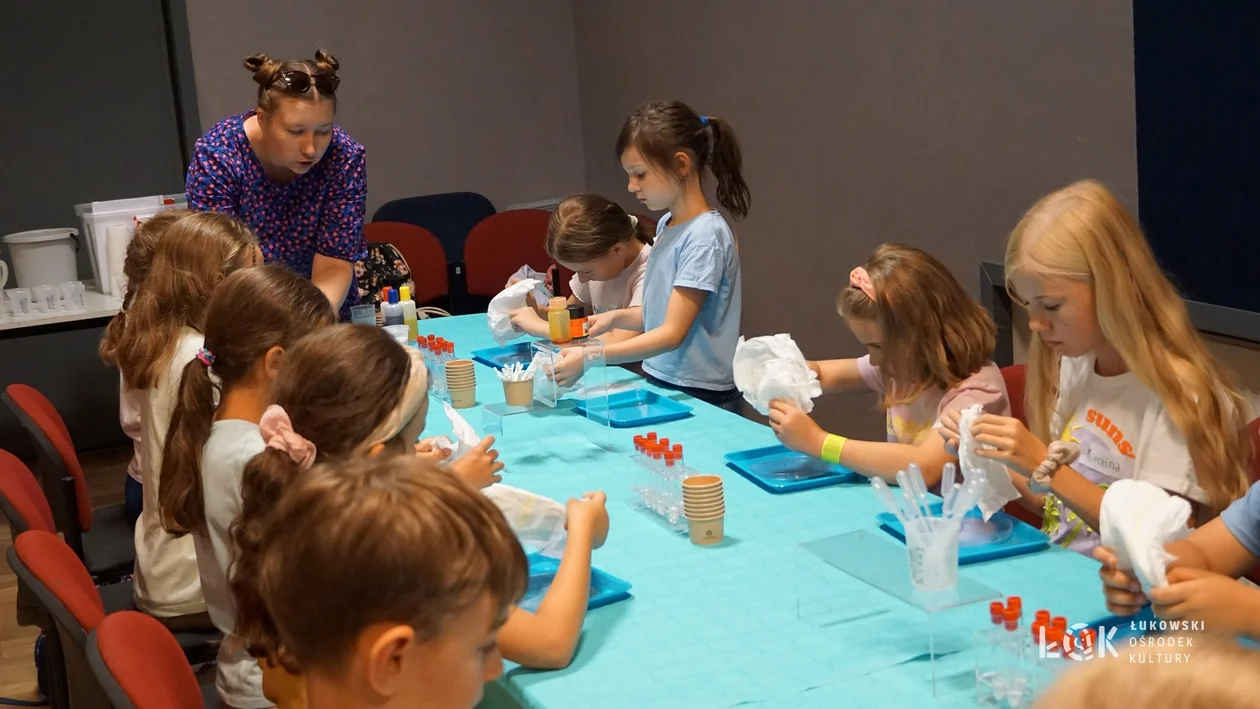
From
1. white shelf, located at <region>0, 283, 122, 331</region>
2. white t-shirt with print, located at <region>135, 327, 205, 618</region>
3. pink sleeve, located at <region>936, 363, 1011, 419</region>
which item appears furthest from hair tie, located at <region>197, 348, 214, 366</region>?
white shelf, located at <region>0, 283, 122, 331</region>

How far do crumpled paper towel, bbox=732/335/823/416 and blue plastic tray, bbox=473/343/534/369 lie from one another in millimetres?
1097

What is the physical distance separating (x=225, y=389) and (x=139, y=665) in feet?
2.01

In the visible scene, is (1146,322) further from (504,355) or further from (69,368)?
(69,368)

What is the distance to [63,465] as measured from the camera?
2.75m

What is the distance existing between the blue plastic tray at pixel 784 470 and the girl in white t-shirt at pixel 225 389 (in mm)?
809

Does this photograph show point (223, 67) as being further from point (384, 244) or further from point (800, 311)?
point (800, 311)

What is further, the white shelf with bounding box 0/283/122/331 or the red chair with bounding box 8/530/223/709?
the white shelf with bounding box 0/283/122/331

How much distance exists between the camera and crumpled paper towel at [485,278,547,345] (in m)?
3.38

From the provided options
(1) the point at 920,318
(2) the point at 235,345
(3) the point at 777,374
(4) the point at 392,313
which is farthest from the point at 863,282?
(4) the point at 392,313

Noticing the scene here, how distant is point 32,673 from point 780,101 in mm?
3114

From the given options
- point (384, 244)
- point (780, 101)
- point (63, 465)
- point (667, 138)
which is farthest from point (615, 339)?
point (384, 244)

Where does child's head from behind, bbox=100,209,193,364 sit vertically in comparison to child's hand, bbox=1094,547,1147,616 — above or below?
above

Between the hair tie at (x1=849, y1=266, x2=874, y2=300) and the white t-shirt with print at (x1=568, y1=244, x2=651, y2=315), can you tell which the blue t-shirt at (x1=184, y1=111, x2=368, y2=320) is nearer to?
the white t-shirt with print at (x1=568, y1=244, x2=651, y2=315)

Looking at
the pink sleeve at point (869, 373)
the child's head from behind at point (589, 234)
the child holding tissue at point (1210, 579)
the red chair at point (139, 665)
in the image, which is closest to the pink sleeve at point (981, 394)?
the pink sleeve at point (869, 373)
